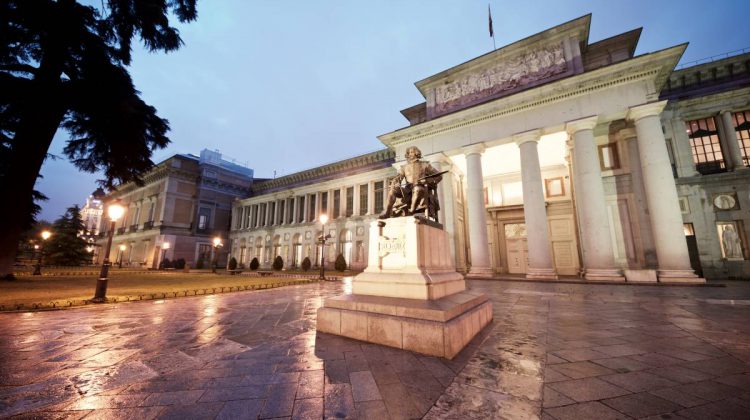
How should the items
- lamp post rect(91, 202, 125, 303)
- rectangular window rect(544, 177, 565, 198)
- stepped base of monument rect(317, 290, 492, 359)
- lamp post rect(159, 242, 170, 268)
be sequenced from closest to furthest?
stepped base of monument rect(317, 290, 492, 359) → lamp post rect(91, 202, 125, 303) → rectangular window rect(544, 177, 565, 198) → lamp post rect(159, 242, 170, 268)

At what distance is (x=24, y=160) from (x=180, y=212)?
94.2 ft

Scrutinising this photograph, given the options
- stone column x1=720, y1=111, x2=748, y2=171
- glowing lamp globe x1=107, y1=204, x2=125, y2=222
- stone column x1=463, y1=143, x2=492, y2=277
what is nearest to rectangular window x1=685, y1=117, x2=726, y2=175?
stone column x1=720, y1=111, x2=748, y2=171

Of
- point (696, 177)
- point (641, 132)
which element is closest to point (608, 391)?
point (641, 132)

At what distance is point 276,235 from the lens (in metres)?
A: 36.0

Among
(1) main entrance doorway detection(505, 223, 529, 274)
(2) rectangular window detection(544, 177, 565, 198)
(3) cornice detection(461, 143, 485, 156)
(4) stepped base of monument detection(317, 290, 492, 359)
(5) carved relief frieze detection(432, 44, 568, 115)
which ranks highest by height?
(5) carved relief frieze detection(432, 44, 568, 115)

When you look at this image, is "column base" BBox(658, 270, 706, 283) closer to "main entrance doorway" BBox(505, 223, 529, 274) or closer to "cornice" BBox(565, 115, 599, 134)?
"cornice" BBox(565, 115, 599, 134)

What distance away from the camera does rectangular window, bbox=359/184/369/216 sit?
3010 cm

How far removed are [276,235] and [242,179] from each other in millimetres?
14426

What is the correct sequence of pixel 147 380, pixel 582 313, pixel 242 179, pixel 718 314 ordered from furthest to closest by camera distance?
1. pixel 242 179
2. pixel 582 313
3. pixel 718 314
4. pixel 147 380

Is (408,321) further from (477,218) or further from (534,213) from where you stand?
(477,218)

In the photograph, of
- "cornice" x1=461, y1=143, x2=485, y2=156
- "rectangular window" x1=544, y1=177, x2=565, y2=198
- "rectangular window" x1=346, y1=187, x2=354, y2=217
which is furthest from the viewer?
"rectangular window" x1=346, y1=187, x2=354, y2=217

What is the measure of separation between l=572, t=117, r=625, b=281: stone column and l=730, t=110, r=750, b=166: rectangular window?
9652 millimetres

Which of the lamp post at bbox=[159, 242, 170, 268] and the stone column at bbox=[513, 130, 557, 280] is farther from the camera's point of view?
the lamp post at bbox=[159, 242, 170, 268]

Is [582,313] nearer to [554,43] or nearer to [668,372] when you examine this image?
[668,372]
